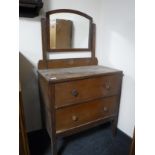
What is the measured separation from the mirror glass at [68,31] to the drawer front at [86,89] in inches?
23.1

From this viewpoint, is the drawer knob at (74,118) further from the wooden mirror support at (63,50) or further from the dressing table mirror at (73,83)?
the wooden mirror support at (63,50)

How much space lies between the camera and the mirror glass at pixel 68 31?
5.48 ft

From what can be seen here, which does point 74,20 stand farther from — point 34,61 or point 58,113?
point 58,113

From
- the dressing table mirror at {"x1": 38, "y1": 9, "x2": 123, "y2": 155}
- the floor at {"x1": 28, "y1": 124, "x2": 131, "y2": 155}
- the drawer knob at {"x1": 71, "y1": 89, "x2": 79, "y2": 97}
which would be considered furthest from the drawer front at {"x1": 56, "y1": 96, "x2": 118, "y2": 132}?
the floor at {"x1": 28, "y1": 124, "x2": 131, "y2": 155}

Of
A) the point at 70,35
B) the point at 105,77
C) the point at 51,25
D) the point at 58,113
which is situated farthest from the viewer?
the point at 70,35

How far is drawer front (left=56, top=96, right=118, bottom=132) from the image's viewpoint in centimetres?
139

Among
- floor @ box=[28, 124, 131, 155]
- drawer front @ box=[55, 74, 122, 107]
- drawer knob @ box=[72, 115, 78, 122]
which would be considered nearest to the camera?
drawer front @ box=[55, 74, 122, 107]

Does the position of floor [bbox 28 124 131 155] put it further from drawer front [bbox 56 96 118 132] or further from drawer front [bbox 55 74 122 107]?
drawer front [bbox 55 74 122 107]

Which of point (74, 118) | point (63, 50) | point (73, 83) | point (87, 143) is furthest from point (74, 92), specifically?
point (87, 143)

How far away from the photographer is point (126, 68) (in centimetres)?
171
